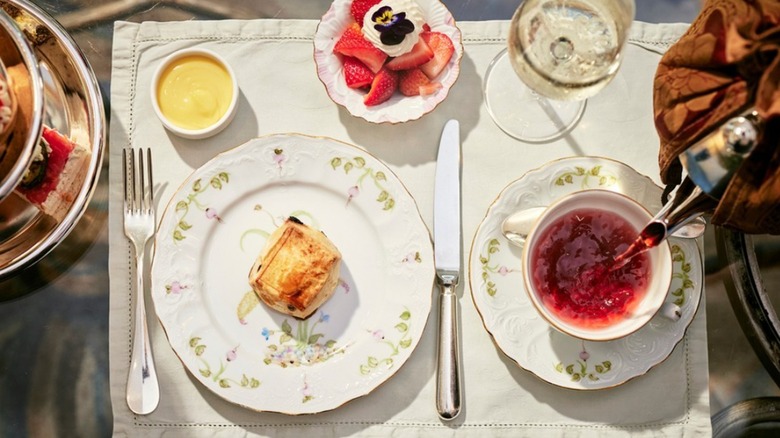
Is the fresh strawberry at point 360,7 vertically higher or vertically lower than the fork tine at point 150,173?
higher

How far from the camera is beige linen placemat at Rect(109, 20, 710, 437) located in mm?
1246

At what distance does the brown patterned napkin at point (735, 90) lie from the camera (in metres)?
0.88

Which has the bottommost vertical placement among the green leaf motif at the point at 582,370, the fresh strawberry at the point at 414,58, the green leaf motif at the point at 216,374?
the green leaf motif at the point at 582,370

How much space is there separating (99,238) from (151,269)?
183 mm

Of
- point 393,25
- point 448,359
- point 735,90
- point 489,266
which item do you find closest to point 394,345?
point 448,359

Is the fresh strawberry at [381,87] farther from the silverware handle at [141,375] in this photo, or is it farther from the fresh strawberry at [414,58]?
the silverware handle at [141,375]

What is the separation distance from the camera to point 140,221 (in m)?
1.25

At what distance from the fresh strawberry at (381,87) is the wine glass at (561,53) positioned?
21cm

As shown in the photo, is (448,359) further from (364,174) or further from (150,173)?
(150,173)

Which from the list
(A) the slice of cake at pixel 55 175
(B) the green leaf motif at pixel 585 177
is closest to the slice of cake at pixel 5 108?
(A) the slice of cake at pixel 55 175

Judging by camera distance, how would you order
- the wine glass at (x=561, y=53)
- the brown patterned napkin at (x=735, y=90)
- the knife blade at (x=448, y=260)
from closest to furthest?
the brown patterned napkin at (x=735, y=90) → the wine glass at (x=561, y=53) → the knife blade at (x=448, y=260)

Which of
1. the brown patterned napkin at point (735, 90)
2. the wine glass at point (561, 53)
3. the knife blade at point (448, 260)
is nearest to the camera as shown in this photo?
the brown patterned napkin at point (735, 90)

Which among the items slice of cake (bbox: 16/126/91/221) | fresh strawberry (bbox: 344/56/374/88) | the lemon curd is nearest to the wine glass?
fresh strawberry (bbox: 344/56/374/88)

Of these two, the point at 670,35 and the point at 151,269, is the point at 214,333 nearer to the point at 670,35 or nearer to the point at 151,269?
the point at 151,269
